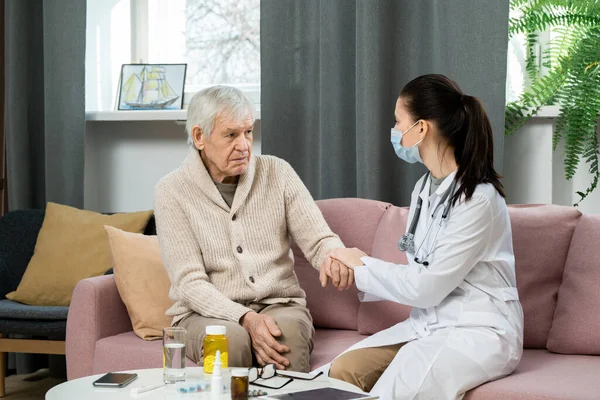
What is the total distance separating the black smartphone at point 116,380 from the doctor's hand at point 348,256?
0.73m

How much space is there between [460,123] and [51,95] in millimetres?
2283

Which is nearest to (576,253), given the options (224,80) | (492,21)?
(492,21)

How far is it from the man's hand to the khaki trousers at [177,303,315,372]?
0.07 ft

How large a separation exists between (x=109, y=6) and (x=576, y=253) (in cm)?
262

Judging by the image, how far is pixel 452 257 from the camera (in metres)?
2.16

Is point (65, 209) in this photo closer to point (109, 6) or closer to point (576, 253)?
point (109, 6)

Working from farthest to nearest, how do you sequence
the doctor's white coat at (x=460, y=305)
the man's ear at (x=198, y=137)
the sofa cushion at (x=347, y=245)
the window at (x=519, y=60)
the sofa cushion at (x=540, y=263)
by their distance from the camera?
the window at (x=519, y=60), the sofa cushion at (x=347, y=245), the man's ear at (x=198, y=137), the sofa cushion at (x=540, y=263), the doctor's white coat at (x=460, y=305)

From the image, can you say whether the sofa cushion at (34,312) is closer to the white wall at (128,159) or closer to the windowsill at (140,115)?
the white wall at (128,159)

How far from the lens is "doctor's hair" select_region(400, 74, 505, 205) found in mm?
2246

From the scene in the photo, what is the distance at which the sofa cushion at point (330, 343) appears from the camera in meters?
2.51

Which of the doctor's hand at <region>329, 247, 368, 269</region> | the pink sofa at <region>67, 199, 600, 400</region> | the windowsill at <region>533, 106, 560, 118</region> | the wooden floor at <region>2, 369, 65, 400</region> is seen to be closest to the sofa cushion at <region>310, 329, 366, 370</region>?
the pink sofa at <region>67, 199, 600, 400</region>

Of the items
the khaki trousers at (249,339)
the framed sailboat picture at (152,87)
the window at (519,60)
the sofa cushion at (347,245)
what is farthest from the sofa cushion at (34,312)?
the window at (519,60)

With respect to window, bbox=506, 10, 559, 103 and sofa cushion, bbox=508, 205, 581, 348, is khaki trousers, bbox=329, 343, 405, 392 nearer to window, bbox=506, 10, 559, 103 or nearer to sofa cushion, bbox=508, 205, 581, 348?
sofa cushion, bbox=508, 205, 581, 348

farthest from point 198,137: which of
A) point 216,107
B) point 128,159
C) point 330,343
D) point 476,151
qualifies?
point 128,159
